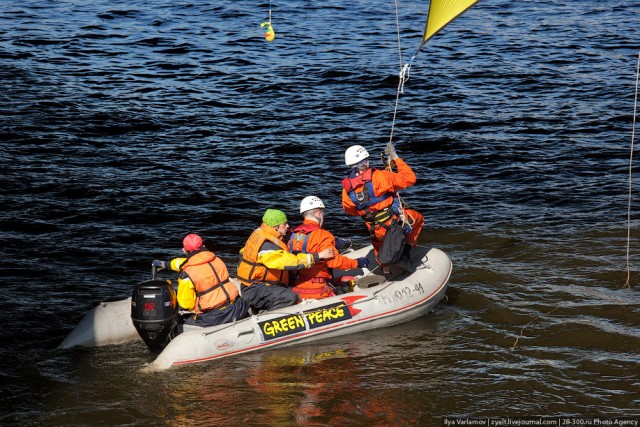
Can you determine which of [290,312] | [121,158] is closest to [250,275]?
[290,312]

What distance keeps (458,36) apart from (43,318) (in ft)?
58.0

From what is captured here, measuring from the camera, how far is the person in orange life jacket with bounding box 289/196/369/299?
942cm

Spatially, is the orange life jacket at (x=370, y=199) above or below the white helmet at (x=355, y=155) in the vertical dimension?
below

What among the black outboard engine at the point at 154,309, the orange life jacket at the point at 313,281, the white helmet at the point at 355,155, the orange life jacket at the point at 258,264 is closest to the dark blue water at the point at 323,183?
the black outboard engine at the point at 154,309

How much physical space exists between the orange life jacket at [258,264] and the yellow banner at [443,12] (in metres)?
2.72

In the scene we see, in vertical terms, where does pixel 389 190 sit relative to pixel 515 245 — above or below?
above

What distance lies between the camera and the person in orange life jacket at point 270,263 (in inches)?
362

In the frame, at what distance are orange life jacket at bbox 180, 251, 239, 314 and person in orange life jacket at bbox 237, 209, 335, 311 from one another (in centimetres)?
30

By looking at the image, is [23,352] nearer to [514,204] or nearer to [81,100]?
[514,204]

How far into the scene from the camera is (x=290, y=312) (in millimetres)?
9406

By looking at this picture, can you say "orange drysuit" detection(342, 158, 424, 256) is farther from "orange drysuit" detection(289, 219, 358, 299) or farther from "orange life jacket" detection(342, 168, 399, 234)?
"orange drysuit" detection(289, 219, 358, 299)

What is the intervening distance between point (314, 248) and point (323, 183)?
5.86 m

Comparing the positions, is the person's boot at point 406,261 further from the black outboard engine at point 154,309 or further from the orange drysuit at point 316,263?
the black outboard engine at point 154,309

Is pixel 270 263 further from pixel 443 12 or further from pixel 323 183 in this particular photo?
pixel 323 183
